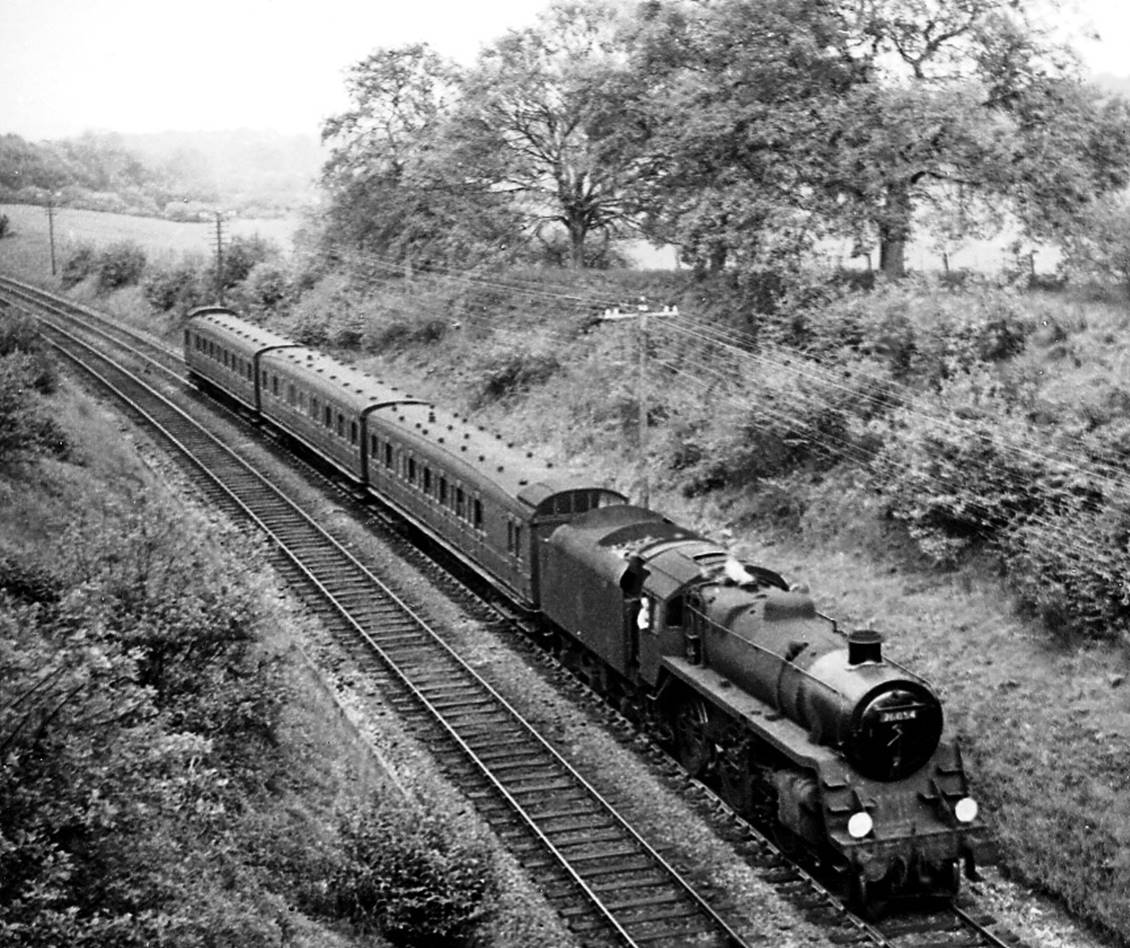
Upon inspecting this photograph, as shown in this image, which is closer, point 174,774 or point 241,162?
point 174,774

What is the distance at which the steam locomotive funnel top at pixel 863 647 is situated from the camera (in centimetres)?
1384

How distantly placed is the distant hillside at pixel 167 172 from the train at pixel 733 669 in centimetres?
4784

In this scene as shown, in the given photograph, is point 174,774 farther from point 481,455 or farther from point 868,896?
point 481,455

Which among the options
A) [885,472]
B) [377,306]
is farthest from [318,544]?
[377,306]

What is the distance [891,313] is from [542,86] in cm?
1695

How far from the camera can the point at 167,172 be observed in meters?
92.4

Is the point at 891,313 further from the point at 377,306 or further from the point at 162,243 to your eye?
the point at 162,243

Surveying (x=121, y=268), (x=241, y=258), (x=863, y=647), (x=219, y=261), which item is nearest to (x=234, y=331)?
(x=219, y=261)

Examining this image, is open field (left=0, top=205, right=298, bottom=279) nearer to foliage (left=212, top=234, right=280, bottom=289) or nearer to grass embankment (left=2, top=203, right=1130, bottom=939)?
foliage (left=212, top=234, right=280, bottom=289)

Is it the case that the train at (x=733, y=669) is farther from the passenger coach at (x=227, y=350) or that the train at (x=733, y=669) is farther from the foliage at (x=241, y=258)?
the foliage at (x=241, y=258)

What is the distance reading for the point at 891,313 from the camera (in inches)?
1000

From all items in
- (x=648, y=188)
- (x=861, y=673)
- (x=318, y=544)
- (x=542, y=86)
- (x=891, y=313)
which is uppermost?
(x=542, y=86)

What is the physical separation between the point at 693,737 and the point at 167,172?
85.9 metres

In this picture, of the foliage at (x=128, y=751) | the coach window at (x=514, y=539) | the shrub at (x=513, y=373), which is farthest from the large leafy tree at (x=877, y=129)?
the foliage at (x=128, y=751)
